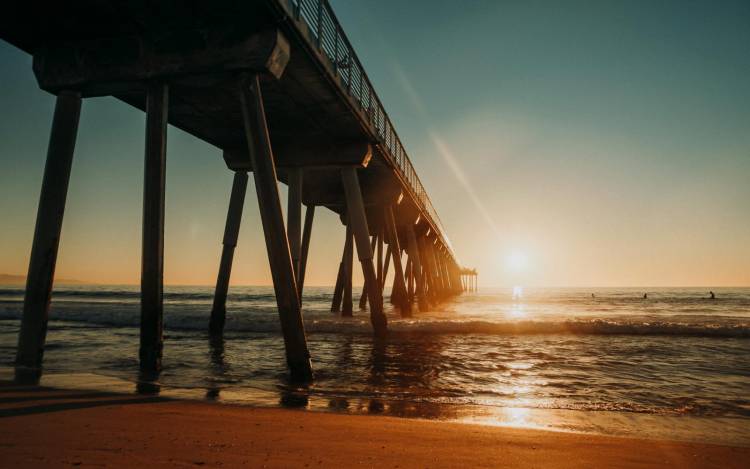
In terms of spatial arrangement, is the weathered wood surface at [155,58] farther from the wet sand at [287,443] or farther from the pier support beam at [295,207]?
the pier support beam at [295,207]

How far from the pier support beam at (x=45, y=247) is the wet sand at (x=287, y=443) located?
3.34 meters

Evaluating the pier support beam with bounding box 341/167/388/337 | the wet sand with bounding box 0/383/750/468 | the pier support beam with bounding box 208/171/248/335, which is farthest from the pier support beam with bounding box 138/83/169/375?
the pier support beam with bounding box 341/167/388/337

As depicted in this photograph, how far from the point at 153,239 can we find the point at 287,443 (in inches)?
181

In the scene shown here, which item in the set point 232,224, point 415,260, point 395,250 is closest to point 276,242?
point 232,224

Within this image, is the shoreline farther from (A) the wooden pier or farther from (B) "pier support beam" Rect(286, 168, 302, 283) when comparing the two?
(B) "pier support beam" Rect(286, 168, 302, 283)

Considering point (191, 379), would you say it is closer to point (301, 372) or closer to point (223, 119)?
point (301, 372)

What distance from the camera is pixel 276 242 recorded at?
641 cm

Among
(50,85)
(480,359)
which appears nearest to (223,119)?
(50,85)

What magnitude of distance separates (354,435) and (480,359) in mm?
6867

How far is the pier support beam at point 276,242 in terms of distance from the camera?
642 cm

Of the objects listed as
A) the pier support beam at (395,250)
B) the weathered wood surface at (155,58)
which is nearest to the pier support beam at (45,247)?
the weathered wood surface at (155,58)

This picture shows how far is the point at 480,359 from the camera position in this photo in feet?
32.2

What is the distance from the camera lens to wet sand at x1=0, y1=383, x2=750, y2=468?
285 cm

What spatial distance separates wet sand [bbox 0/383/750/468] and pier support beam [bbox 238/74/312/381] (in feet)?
7.27
